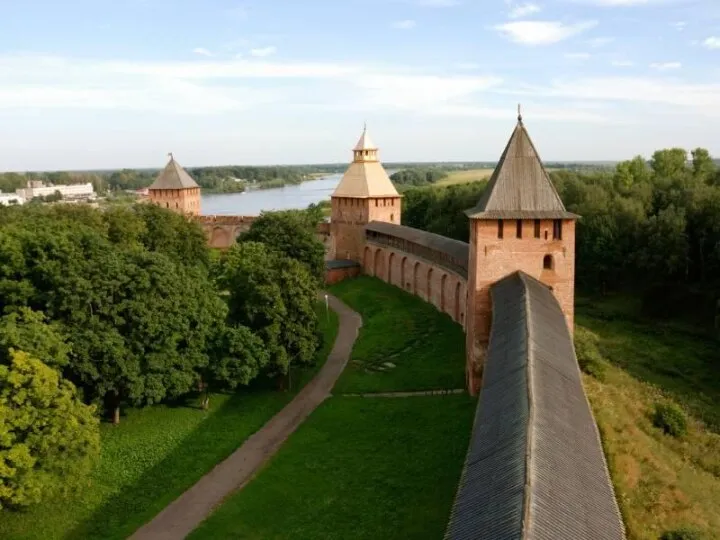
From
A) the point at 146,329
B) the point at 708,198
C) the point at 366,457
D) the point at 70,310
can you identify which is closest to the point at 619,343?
the point at 708,198

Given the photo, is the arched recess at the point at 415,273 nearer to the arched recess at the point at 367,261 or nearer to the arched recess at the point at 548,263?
the arched recess at the point at 367,261

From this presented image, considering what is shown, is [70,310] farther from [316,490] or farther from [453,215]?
[453,215]

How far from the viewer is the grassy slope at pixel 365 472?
46.6ft

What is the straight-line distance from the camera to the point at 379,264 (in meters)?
41.6

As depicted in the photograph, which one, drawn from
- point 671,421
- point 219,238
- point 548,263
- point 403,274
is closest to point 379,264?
point 403,274

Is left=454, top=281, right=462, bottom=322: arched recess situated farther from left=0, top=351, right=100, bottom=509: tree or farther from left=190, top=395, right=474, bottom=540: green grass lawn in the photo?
left=0, top=351, right=100, bottom=509: tree

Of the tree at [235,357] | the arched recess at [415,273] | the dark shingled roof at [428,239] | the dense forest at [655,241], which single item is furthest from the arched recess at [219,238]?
the tree at [235,357]

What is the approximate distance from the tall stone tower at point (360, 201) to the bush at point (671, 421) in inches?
1041

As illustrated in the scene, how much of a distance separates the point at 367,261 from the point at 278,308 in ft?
69.1

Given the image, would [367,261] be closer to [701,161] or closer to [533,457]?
[701,161]

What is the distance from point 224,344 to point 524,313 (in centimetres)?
1025

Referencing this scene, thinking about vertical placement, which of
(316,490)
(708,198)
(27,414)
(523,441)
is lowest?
(316,490)

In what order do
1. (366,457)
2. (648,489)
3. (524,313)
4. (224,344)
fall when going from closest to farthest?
(648,489) → (524,313) → (366,457) → (224,344)

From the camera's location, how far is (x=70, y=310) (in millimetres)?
19422
